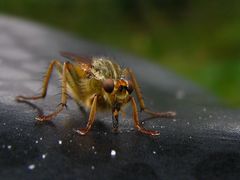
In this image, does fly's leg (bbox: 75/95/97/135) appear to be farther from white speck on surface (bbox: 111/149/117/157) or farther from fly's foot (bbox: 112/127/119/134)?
white speck on surface (bbox: 111/149/117/157)

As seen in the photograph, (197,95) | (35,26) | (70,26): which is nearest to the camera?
(197,95)

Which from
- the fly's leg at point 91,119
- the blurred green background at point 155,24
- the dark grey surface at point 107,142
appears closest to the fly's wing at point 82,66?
the dark grey surface at point 107,142

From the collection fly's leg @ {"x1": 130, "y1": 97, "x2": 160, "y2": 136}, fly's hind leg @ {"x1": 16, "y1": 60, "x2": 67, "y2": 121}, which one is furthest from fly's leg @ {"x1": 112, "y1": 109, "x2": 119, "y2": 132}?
fly's hind leg @ {"x1": 16, "y1": 60, "x2": 67, "y2": 121}

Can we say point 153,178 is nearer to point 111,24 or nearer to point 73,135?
point 73,135

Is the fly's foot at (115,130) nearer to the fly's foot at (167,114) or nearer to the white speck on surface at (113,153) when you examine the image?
the white speck on surface at (113,153)

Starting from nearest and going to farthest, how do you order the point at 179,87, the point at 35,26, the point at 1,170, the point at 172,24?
1. the point at 1,170
2. the point at 179,87
3. the point at 35,26
4. the point at 172,24

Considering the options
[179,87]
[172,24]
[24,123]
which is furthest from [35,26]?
[172,24]

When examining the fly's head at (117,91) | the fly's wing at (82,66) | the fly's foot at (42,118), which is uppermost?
the fly's wing at (82,66)
